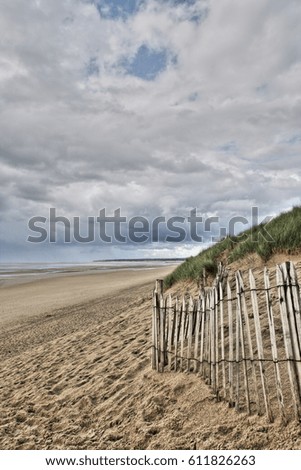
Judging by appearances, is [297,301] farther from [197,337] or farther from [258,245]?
[258,245]

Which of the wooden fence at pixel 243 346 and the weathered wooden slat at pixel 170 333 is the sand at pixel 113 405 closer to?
the wooden fence at pixel 243 346

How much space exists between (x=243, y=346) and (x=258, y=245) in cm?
600

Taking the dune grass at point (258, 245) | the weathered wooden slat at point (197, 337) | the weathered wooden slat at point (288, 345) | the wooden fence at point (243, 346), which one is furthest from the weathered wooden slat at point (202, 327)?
the dune grass at point (258, 245)

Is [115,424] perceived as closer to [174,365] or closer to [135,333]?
[174,365]

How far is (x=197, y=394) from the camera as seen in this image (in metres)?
5.23

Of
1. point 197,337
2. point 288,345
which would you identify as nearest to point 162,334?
point 197,337

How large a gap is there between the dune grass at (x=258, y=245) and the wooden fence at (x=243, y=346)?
202 centimetres

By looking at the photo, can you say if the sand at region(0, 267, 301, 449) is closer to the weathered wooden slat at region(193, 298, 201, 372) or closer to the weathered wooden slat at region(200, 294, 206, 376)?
the weathered wooden slat at region(193, 298, 201, 372)

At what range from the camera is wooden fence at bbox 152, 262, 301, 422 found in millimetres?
3984

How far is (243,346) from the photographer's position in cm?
455

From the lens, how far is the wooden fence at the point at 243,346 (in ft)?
13.1

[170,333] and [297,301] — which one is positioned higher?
[297,301]
